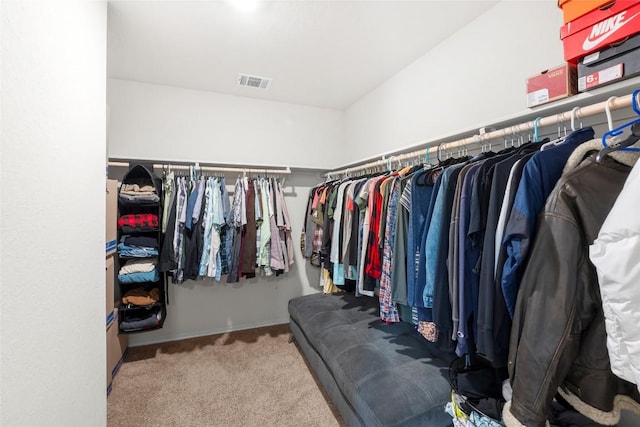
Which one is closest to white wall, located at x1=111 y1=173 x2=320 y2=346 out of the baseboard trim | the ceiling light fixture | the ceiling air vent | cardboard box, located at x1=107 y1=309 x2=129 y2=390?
the baseboard trim

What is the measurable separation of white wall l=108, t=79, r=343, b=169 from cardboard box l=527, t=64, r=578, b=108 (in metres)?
2.46

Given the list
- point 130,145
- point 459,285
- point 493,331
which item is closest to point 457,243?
point 459,285

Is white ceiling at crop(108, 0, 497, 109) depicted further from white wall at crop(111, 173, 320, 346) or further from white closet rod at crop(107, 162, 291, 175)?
white wall at crop(111, 173, 320, 346)

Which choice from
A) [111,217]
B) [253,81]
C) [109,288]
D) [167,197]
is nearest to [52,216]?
[111,217]

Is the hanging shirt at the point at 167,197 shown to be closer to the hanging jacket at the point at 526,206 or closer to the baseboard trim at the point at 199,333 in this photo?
the baseboard trim at the point at 199,333

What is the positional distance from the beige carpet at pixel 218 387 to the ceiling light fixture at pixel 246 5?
2642 millimetres

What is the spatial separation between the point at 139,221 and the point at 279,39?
192 centimetres

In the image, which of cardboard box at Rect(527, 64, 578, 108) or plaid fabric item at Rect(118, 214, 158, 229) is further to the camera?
plaid fabric item at Rect(118, 214, 158, 229)

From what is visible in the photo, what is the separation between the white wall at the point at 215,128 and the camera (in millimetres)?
2773

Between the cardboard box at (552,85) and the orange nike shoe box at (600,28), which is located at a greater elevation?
the orange nike shoe box at (600,28)

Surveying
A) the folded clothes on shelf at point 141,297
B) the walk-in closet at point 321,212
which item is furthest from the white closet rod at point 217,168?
the folded clothes on shelf at point 141,297

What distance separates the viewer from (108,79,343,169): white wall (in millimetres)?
2773

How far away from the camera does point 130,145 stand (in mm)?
2783

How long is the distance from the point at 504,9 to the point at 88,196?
98.2 inches
